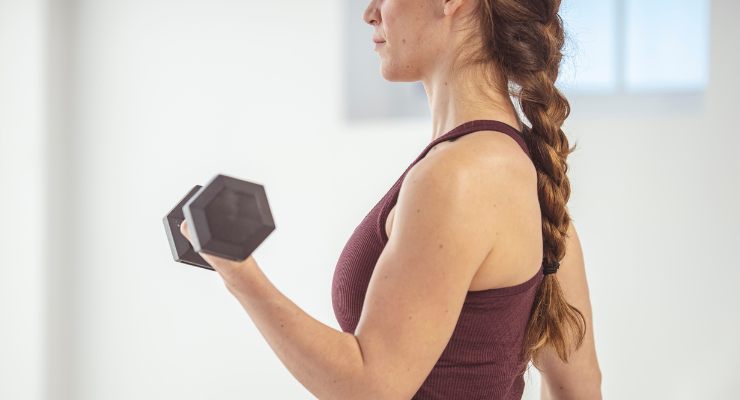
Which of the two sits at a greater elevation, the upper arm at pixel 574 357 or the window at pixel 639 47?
the window at pixel 639 47

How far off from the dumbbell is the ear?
1.22 feet

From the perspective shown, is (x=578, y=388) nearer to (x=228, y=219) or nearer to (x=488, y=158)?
(x=488, y=158)

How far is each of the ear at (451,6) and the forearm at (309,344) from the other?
42 cm

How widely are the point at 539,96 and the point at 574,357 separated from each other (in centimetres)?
40

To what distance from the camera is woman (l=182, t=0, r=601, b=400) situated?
0.77 meters

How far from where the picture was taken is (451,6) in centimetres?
98

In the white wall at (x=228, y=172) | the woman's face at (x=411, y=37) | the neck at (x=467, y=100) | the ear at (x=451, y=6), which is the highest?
the ear at (x=451, y=6)

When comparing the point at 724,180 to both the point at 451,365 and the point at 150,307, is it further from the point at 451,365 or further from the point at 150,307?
the point at 150,307

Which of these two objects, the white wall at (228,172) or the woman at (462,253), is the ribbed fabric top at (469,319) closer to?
the woman at (462,253)

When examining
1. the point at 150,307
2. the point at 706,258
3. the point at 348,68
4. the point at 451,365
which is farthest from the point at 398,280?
the point at 150,307

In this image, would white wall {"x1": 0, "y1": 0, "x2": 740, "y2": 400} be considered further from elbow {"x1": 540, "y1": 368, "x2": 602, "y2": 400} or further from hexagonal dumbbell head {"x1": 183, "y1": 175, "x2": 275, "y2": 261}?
hexagonal dumbbell head {"x1": 183, "y1": 175, "x2": 275, "y2": 261}

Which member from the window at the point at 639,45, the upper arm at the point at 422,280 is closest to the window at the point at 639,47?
the window at the point at 639,45

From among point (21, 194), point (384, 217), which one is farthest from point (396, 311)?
point (21, 194)

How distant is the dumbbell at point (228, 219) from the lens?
73cm
